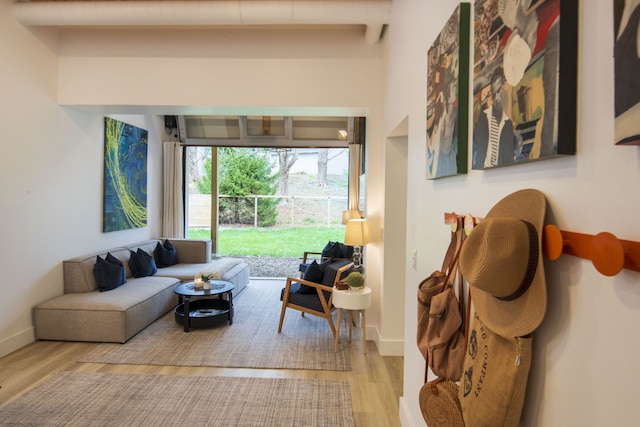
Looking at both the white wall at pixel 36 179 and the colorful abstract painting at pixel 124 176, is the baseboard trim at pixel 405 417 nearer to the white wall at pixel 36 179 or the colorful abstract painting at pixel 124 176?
the white wall at pixel 36 179

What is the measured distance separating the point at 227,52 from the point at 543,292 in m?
4.11

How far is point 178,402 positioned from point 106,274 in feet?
7.59

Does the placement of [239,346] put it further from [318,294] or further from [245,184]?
[245,184]

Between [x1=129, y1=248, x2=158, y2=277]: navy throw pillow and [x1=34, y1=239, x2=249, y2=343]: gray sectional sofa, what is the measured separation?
0.21 feet

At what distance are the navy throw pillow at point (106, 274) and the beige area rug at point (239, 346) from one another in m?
0.71

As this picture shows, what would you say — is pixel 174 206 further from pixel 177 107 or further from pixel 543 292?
pixel 543 292

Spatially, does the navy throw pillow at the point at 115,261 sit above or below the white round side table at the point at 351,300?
above

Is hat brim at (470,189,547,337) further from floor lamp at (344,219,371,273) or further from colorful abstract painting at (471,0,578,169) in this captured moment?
floor lamp at (344,219,371,273)

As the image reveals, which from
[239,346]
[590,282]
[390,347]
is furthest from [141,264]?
[590,282]

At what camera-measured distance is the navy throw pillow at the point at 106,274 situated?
14.1ft

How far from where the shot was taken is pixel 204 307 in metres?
4.69

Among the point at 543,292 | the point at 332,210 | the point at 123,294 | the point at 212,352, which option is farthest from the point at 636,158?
the point at 332,210

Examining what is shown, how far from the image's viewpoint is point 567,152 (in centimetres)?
82

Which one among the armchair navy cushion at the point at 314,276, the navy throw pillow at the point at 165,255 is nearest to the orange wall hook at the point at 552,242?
the armchair navy cushion at the point at 314,276
